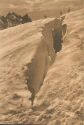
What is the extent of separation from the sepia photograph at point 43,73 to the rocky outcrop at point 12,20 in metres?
1.05

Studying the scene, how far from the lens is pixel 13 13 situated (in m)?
7.58

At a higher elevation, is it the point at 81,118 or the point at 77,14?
the point at 77,14

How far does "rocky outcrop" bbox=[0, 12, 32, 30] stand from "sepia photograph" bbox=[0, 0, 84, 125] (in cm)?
105

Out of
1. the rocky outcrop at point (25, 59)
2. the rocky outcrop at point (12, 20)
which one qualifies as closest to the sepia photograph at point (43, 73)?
the rocky outcrop at point (25, 59)

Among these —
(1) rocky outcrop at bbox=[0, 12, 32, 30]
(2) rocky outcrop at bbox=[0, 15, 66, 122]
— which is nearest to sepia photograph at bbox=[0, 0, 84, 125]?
(2) rocky outcrop at bbox=[0, 15, 66, 122]

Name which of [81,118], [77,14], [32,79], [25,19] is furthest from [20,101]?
[25,19]

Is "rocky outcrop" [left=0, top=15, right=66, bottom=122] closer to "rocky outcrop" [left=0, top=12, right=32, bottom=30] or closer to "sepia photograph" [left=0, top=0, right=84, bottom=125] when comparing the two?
"sepia photograph" [left=0, top=0, right=84, bottom=125]

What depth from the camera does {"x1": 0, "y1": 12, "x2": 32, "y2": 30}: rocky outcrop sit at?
7.07 metres

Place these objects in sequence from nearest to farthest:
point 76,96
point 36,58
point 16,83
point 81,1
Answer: point 76,96
point 16,83
point 36,58
point 81,1

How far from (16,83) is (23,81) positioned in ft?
0.31

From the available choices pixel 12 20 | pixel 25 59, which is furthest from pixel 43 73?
pixel 12 20

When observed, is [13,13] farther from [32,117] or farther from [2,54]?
[32,117]

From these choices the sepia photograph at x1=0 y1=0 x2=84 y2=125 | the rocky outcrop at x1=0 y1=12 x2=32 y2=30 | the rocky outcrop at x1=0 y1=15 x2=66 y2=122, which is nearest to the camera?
the sepia photograph at x1=0 y1=0 x2=84 y2=125

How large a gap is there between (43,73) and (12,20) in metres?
2.55
